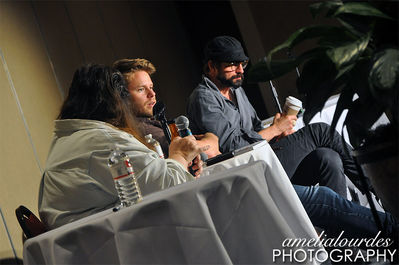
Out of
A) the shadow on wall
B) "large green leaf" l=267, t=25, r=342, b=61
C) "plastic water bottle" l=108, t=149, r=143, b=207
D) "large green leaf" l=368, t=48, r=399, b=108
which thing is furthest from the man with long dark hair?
the shadow on wall

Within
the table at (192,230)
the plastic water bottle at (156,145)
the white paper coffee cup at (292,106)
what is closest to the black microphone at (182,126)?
the plastic water bottle at (156,145)

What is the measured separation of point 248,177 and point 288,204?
190mm

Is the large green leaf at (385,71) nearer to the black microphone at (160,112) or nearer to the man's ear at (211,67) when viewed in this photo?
the black microphone at (160,112)

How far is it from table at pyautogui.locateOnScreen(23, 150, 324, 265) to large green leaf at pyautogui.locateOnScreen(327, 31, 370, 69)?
0.33 metres

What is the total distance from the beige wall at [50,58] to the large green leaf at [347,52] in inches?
84.6

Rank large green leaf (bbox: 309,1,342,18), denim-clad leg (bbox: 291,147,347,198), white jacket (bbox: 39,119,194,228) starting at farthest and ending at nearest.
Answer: denim-clad leg (bbox: 291,147,347,198)
white jacket (bbox: 39,119,194,228)
large green leaf (bbox: 309,1,342,18)

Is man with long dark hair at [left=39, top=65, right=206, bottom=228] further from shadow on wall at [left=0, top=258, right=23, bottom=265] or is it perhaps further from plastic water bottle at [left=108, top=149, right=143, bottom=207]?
shadow on wall at [left=0, top=258, right=23, bottom=265]

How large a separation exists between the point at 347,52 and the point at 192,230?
522mm

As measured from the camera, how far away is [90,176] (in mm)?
1614

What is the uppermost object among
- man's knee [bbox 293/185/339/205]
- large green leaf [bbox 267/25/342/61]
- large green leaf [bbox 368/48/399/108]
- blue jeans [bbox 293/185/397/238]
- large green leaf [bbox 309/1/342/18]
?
large green leaf [bbox 309/1/342/18]

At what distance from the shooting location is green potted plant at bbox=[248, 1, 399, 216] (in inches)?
44.4

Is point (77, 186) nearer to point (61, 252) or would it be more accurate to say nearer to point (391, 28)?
point (61, 252)

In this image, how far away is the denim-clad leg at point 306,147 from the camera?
265 cm

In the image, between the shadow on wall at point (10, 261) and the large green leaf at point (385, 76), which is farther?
the shadow on wall at point (10, 261)
